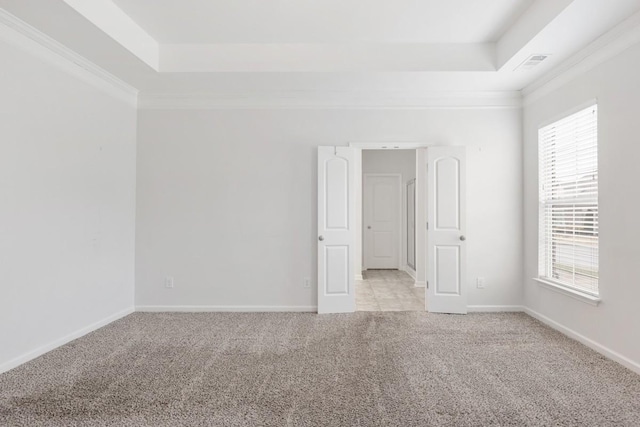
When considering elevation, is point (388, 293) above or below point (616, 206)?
below

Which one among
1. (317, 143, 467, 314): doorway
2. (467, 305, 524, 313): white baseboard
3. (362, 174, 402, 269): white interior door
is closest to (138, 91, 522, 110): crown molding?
(317, 143, 467, 314): doorway

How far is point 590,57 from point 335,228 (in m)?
2.92

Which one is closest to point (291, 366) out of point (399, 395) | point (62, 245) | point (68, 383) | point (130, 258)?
point (399, 395)

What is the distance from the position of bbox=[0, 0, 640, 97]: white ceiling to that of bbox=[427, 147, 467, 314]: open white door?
2.90ft

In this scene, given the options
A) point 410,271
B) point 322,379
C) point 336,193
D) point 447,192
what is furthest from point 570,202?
point 410,271

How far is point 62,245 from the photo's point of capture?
326 centimetres

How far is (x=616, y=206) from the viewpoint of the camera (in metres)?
2.91

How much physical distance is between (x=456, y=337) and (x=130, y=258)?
3719mm

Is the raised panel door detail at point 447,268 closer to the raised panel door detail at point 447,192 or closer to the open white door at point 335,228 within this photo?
the raised panel door detail at point 447,192

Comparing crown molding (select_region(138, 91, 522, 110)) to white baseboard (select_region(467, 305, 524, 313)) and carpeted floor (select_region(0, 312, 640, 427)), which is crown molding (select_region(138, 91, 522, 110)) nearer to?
white baseboard (select_region(467, 305, 524, 313))

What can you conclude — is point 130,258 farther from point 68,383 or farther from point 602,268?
point 602,268

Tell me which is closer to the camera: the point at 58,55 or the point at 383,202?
the point at 58,55

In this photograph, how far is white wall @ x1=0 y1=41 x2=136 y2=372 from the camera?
9.10ft

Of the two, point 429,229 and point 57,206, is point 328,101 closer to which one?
point 429,229
